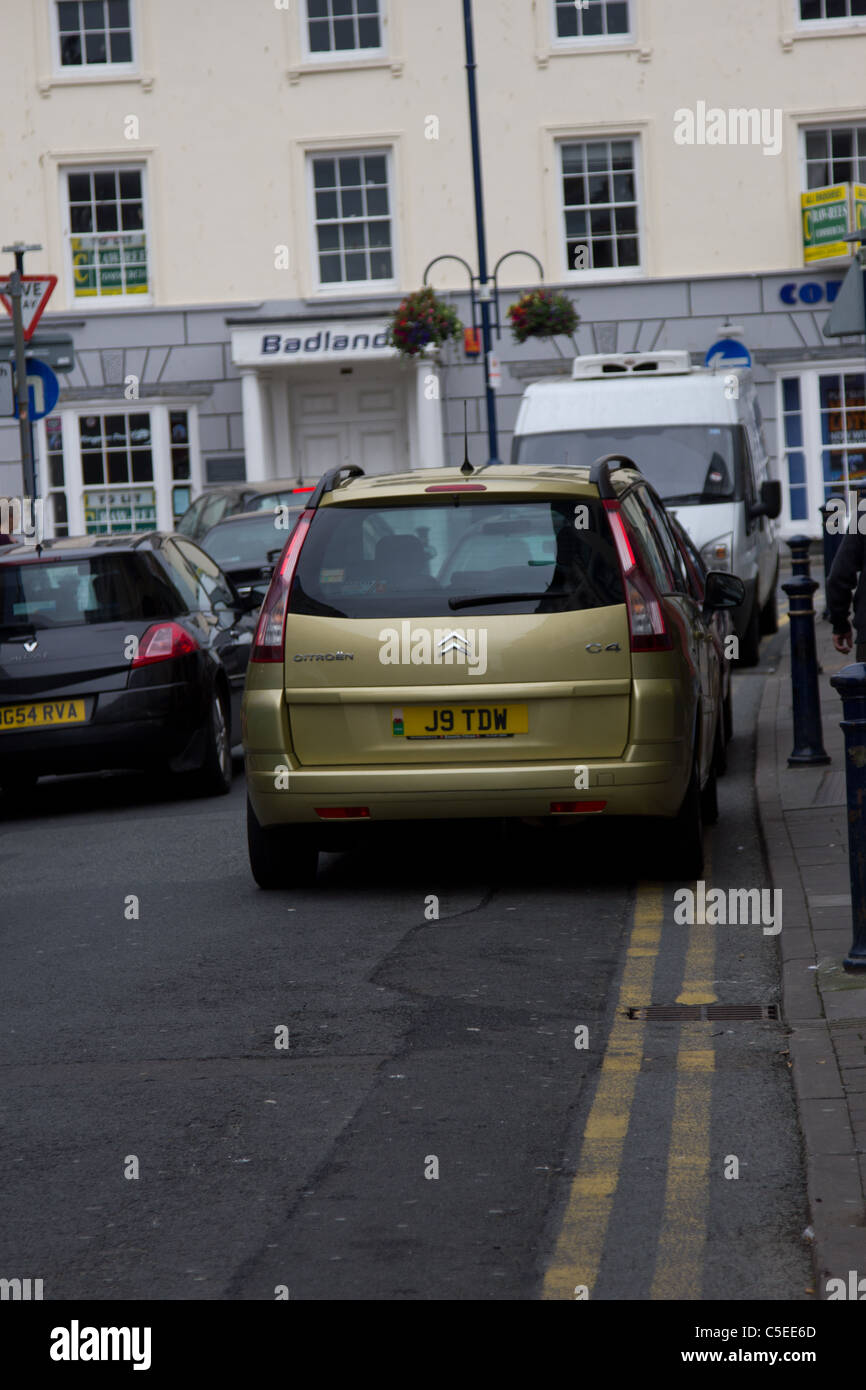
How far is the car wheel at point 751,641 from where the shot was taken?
17141 mm

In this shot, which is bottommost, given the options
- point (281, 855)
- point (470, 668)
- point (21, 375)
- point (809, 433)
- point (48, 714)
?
point (281, 855)

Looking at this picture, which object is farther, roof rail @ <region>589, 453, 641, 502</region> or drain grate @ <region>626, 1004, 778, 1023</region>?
roof rail @ <region>589, 453, 641, 502</region>

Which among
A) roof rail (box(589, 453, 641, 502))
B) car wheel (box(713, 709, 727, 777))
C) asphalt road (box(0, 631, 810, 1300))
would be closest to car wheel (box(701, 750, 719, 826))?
asphalt road (box(0, 631, 810, 1300))

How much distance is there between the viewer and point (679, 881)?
8.41 metres

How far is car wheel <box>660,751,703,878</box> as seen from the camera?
26.9ft

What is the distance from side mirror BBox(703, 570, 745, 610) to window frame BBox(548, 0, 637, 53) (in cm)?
2125

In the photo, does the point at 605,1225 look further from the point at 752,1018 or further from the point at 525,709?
the point at 525,709

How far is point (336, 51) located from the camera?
29344 mm

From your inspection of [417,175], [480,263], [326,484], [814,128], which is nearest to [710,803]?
[326,484]

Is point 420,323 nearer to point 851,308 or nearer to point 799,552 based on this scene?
point 851,308

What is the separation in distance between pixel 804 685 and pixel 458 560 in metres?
3.63

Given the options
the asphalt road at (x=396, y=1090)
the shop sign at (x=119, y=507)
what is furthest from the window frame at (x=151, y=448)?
the asphalt road at (x=396, y=1090)

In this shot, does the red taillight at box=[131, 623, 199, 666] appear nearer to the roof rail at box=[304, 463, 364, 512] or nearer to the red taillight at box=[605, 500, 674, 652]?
the roof rail at box=[304, 463, 364, 512]

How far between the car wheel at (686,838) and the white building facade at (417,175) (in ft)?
69.1
